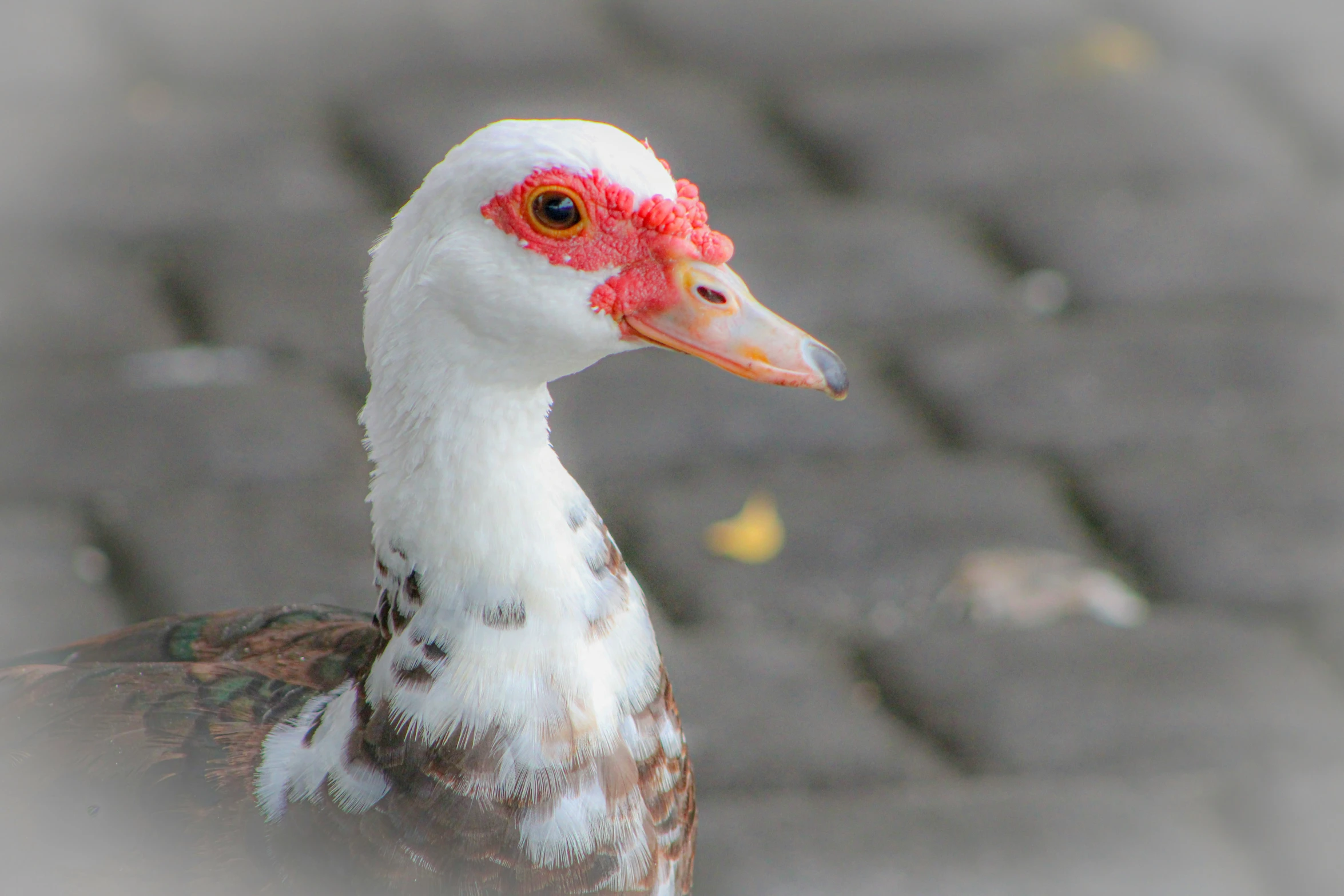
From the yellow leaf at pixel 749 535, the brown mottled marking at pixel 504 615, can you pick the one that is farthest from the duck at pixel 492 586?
the yellow leaf at pixel 749 535

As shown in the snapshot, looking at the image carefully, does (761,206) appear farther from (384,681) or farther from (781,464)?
(384,681)

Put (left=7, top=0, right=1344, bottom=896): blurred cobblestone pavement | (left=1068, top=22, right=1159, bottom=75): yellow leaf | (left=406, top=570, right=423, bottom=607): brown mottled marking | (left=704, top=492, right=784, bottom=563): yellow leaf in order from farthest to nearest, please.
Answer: (left=1068, top=22, right=1159, bottom=75): yellow leaf
(left=704, top=492, right=784, bottom=563): yellow leaf
(left=7, top=0, right=1344, bottom=896): blurred cobblestone pavement
(left=406, top=570, right=423, bottom=607): brown mottled marking

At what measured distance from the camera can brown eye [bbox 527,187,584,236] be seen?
5.37 feet

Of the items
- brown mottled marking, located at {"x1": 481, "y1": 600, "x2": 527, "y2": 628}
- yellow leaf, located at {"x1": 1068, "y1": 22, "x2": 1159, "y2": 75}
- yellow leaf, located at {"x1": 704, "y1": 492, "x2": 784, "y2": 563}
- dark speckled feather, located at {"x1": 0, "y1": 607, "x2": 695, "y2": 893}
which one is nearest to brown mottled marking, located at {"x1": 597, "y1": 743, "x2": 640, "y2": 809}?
dark speckled feather, located at {"x1": 0, "y1": 607, "x2": 695, "y2": 893}

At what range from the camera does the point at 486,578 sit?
172 centimetres

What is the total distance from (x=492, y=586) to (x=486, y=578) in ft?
0.04

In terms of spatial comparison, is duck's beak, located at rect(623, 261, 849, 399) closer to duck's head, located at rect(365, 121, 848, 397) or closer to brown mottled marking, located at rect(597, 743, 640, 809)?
duck's head, located at rect(365, 121, 848, 397)

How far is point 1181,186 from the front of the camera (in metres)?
4.40

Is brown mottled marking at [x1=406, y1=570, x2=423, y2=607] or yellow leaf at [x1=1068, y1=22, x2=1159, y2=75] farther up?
yellow leaf at [x1=1068, y1=22, x2=1159, y2=75]

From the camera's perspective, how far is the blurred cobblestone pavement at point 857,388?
9.09ft

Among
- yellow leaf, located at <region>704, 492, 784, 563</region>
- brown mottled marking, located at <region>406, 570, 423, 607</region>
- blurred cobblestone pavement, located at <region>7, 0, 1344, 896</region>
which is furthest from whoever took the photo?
yellow leaf, located at <region>704, 492, 784, 563</region>

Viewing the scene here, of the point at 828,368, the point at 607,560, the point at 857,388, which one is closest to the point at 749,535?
the point at 857,388

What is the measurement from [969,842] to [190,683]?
1411mm

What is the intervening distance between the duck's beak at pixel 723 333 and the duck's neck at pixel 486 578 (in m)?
0.17
